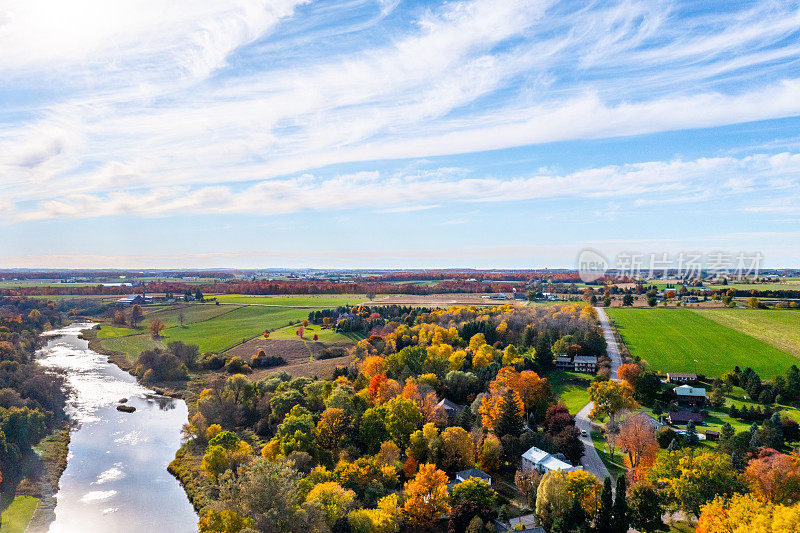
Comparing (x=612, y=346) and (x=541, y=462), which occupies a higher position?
(x=612, y=346)

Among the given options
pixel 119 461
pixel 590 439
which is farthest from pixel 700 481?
pixel 119 461

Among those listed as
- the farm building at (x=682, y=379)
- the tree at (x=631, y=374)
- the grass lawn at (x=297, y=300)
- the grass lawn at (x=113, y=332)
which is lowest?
the grass lawn at (x=113, y=332)

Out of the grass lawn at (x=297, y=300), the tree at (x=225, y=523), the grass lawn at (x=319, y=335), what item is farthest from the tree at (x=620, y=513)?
the grass lawn at (x=297, y=300)

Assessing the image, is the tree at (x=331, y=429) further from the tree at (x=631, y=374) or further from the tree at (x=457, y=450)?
the tree at (x=631, y=374)

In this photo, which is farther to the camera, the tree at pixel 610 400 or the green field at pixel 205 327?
the green field at pixel 205 327

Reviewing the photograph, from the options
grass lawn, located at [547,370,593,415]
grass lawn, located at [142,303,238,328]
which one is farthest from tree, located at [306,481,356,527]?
grass lawn, located at [142,303,238,328]

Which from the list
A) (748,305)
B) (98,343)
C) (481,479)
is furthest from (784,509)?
(98,343)

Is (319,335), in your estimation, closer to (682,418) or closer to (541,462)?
(541,462)
